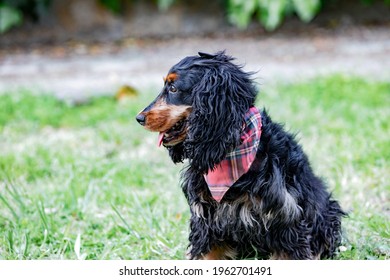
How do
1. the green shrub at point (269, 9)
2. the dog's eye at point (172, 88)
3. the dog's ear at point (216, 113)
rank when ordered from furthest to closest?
the green shrub at point (269, 9) < the dog's eye at point (172, 88) < the dog's ear at point (216, 113)

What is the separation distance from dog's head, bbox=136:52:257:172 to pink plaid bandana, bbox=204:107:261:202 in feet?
0.16

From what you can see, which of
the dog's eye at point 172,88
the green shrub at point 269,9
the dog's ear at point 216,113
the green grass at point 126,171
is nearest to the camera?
the dog's ear at point 216,113

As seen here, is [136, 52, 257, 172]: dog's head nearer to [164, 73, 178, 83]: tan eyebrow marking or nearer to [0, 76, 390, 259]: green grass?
[164, 73, 178, 83]: tan eyebrow marking

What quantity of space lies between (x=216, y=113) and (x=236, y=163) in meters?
0.29

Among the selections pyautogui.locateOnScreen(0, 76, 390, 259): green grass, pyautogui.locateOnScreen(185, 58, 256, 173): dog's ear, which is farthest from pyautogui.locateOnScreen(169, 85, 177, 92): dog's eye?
pyautogui.locateOnScreen(0, 76, 390, 259): green grass

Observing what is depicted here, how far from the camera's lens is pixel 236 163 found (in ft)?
10.8

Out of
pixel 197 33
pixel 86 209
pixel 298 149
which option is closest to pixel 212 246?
pixel 298 149

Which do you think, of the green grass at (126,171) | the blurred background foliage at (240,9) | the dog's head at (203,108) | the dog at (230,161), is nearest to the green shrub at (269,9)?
the blurred background foliage at (240,9)

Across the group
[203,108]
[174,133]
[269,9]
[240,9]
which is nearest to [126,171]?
[174,133]

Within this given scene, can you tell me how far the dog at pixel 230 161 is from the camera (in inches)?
126

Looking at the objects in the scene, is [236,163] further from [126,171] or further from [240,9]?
[240,9]

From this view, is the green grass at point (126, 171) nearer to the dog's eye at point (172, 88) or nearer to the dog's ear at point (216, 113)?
the dog's ear at point (216, 113)

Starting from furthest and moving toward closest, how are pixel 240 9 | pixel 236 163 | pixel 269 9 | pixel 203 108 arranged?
pixel 240 9
pixel 269 9
pixel 236 163
pixel 203 108

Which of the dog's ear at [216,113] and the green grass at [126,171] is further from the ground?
the dog's ear at [216,113]
